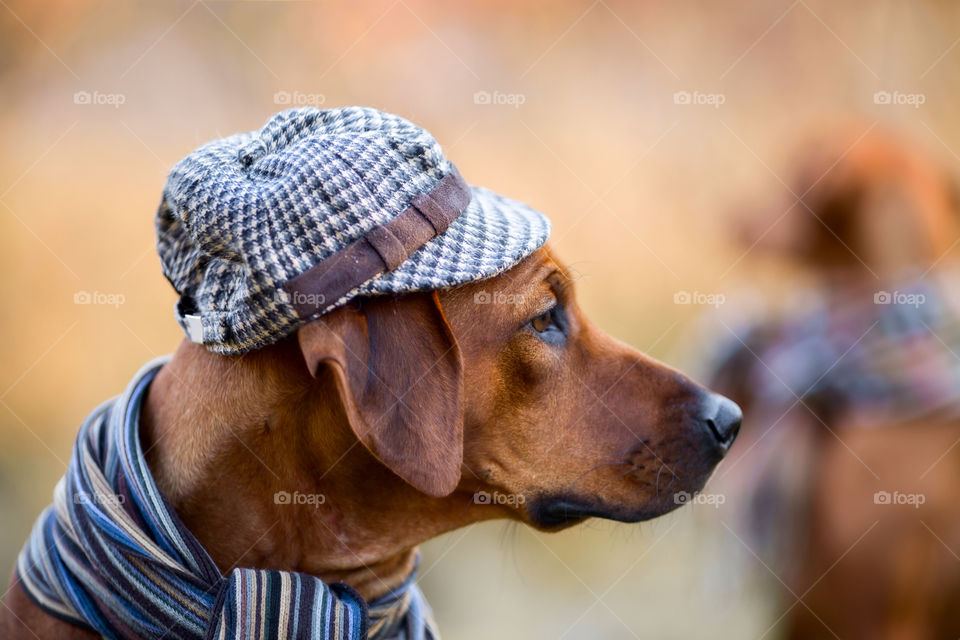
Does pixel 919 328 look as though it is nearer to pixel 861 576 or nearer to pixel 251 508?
pixel 861 576

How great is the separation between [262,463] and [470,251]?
588mm

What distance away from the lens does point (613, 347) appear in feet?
6.13

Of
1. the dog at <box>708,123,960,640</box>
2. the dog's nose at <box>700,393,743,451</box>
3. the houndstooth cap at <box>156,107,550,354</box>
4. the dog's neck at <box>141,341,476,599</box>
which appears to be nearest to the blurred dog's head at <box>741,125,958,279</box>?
the dog at <box>708,123,960,640</box>

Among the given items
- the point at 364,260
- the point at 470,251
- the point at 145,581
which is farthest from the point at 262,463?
the point at 470,251

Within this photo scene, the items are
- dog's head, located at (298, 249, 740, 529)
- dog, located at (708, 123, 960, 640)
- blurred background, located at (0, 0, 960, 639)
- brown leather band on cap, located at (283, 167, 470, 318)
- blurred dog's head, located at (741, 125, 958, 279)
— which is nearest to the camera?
brown leather band on cap, located at (283, 167, 470, 318)

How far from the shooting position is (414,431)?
1.40 m

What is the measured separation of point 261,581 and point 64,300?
3.59 m

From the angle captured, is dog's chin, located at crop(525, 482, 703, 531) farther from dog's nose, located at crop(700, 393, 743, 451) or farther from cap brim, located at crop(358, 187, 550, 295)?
cap brim, located at crop(358, 187, 550, 295)

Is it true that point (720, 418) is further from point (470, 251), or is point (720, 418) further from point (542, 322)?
point (470, 251)

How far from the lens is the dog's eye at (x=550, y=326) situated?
68.5 inches

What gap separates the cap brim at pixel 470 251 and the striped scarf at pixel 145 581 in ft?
1.92

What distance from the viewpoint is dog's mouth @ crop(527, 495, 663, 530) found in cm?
175

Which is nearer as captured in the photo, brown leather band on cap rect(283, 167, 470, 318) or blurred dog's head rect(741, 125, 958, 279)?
brown leather band on cap rect(283, 167, 470, 318)

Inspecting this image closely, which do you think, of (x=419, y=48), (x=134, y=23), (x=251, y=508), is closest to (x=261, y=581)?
(x=251, y=508)
